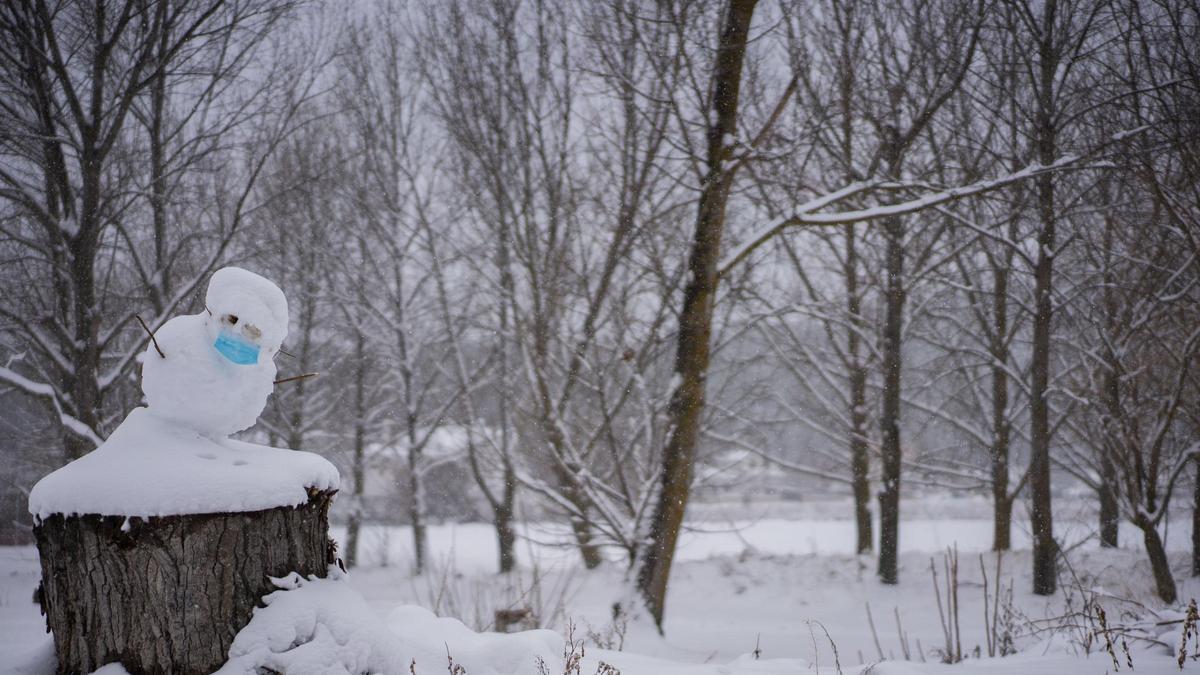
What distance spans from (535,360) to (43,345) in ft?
16.6

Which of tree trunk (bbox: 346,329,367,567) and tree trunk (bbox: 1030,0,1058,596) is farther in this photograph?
tree trunk (bbox: 346,329,367,567)

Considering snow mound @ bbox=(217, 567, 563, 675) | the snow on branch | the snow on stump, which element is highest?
the snow on branch

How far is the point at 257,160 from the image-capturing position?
8.84m

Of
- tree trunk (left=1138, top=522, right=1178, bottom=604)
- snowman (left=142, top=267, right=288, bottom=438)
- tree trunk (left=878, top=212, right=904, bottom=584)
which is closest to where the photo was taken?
snowman (left=142, top=267, right=288, bottom=438)

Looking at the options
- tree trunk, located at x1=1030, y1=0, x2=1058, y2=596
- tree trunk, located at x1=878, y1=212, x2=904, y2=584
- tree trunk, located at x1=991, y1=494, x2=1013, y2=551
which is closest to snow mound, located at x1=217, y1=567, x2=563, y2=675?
tree trunk, located at x1=1030, y1=0, x2=1058, y2=596

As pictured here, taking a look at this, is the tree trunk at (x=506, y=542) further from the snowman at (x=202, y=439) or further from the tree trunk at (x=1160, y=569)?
the snowman at (x=202, y=439)

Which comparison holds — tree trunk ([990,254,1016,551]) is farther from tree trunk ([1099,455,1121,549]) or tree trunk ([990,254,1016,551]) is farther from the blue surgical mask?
the blue surgical mask

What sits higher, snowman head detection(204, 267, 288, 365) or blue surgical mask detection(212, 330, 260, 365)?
snowman head detection(204, 267, 288, 365)

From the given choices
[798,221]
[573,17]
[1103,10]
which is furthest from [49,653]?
[1103,10]

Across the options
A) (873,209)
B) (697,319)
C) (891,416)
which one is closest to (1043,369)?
(891,416)

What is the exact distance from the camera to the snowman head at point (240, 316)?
90.5 inches

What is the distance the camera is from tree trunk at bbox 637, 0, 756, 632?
5.50m

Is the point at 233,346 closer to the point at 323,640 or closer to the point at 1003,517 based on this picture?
the point at 323,640

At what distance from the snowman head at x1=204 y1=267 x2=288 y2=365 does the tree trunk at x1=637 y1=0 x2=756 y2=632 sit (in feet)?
12.2
